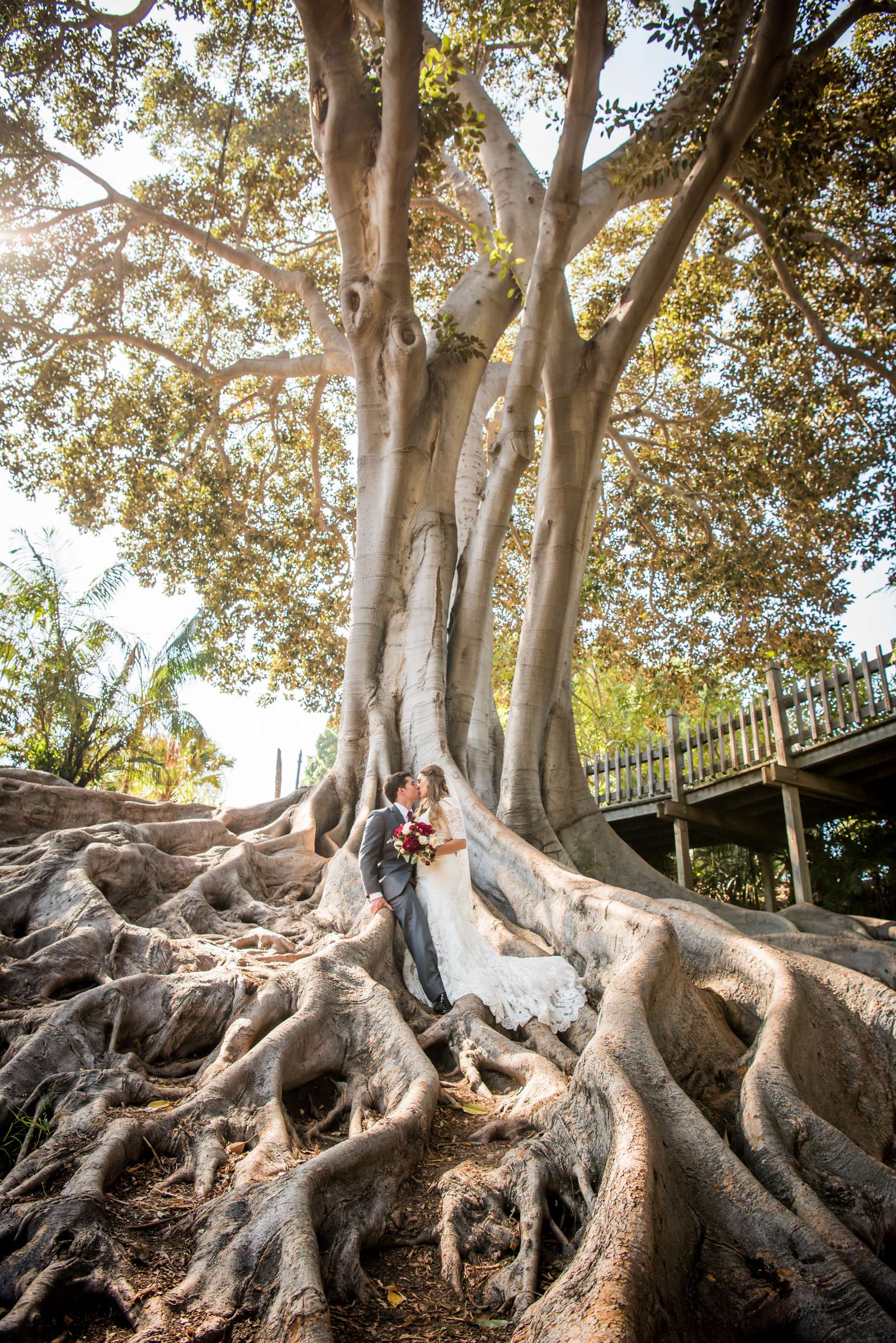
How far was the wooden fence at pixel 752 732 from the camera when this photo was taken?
32.5 feet

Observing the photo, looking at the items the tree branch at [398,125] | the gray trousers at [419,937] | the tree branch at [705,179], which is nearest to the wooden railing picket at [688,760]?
the tree branch at [705,179]

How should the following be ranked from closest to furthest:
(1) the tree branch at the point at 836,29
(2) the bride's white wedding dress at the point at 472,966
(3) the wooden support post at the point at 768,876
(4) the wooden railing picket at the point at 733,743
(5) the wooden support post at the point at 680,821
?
(2) the bride's white wedding dress at the point at 472,966
(1) the tree branch at the point at 836,29
(4) the wooden railing picket at the point at 733,743
(5) the wooden support post at the point at 680,821
(3) the wooden support post at the point at 768,876

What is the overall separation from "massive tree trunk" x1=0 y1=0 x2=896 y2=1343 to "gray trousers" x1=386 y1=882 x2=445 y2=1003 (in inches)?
4.3

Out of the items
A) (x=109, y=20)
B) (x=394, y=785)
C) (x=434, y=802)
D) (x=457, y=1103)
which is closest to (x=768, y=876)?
(x=394, y=785)

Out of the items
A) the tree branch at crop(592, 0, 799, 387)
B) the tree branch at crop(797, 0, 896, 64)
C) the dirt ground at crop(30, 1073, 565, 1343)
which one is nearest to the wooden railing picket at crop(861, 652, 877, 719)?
the tree branch at crop(592, 0, 799, 387)

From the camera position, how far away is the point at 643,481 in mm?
12711

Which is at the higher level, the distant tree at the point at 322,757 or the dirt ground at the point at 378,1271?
the distant tree at the point at 322,757

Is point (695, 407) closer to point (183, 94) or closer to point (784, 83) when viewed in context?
point (784, 83)

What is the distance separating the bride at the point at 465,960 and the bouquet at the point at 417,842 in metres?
0.06

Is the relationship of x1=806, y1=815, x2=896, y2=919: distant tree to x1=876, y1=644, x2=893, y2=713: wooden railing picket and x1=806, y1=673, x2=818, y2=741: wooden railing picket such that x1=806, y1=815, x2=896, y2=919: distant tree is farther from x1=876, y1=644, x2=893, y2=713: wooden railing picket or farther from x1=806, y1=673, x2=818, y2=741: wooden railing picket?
x1=876, y1=644, x2=893, y2=713: wooden railing picket

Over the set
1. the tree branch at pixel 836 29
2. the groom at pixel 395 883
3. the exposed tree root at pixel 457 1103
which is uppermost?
the tree branch at pixel 836 29

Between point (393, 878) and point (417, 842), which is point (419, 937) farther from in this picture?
point (417, 842)

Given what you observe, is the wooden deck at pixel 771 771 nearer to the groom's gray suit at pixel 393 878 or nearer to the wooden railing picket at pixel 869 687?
the wooden railing picket at pixel 869 687

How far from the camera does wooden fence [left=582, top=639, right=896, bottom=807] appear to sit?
390 inches
